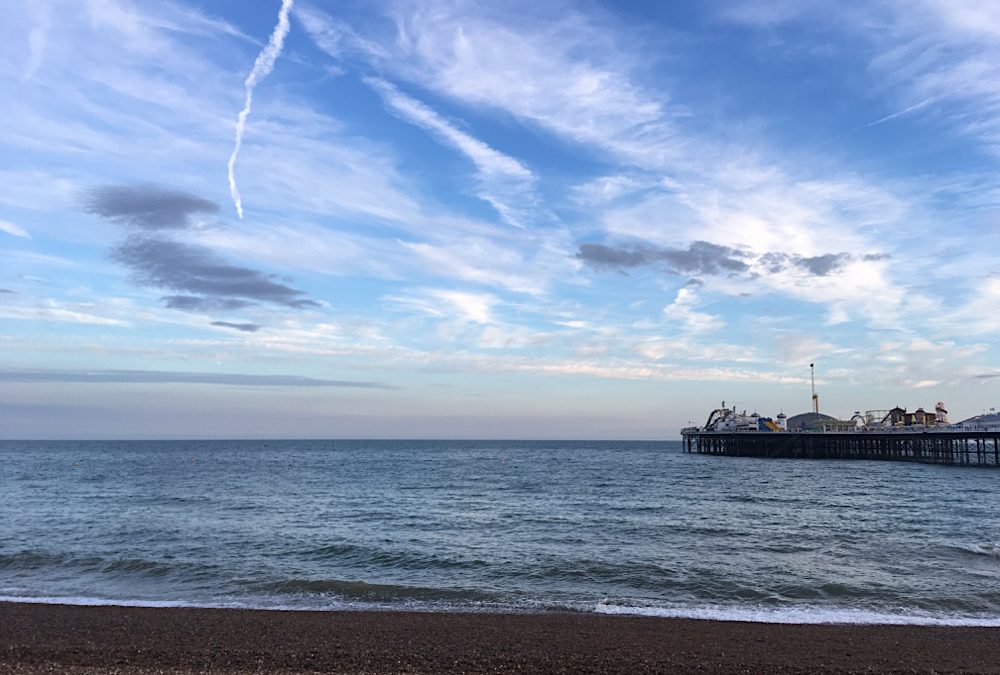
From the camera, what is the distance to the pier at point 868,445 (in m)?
73.1

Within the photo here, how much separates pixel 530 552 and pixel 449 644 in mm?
10193

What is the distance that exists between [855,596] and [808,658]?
20.6 feet

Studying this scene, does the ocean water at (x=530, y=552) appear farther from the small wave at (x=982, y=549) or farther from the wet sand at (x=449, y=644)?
the wet sand at (x=449, y=644)

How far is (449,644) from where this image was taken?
12.5m

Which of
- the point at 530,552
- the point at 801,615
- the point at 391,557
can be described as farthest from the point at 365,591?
the point at 801,615

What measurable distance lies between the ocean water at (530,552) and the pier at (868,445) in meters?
34.8

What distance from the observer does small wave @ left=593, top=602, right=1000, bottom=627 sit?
14.4 m

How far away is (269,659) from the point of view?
36.9 ft

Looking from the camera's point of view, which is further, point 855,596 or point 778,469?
point 778,469

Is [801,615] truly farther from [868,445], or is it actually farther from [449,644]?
[868,445]

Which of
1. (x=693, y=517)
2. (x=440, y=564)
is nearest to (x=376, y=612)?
(x=440, y=564)

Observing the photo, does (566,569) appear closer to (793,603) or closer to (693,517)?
(793,603)

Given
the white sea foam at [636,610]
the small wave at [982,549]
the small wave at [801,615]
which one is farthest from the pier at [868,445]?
the white sea foam at [636,610]

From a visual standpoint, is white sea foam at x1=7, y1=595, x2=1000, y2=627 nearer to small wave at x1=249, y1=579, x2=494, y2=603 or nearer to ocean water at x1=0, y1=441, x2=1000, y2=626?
ocean water at x1=0, y1=441, x2=1000, y2=626
